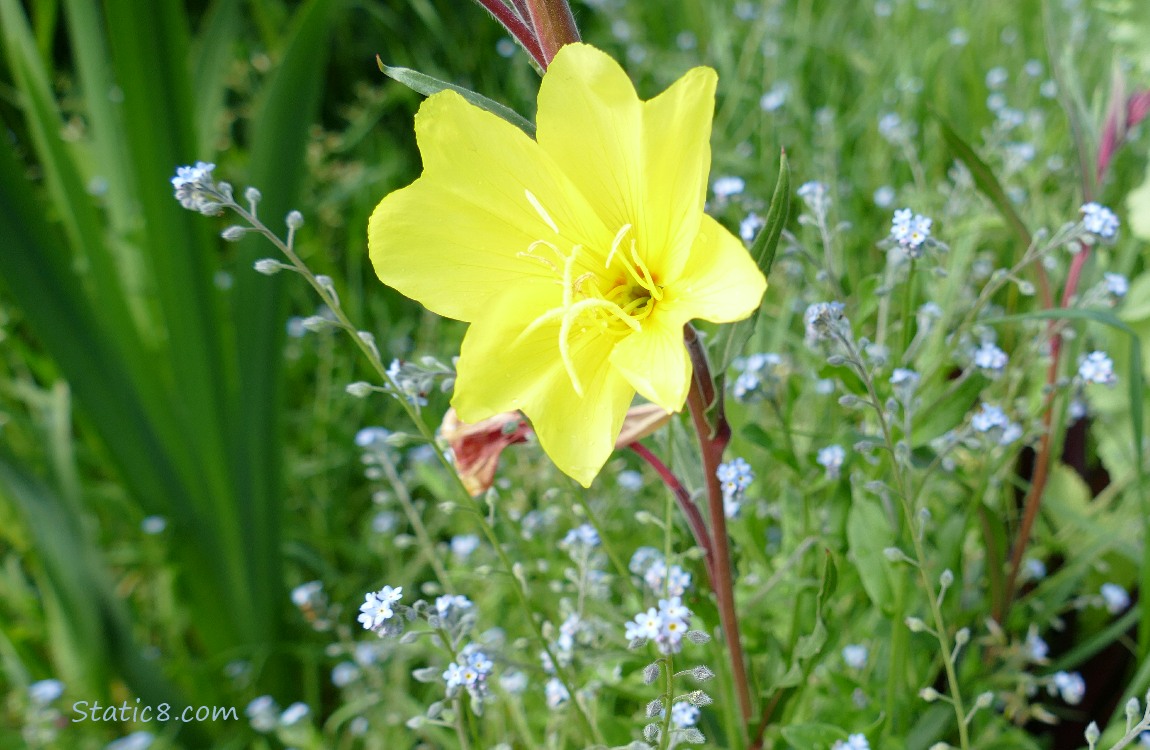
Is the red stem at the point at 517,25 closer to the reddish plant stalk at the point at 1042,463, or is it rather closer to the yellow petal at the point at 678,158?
the yellow petal at the point at 678,158

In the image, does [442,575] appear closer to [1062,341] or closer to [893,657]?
[893,657]

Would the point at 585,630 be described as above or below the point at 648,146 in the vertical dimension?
below

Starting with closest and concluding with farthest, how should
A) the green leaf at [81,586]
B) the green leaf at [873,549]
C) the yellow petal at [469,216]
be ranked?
the yellow petal at [469,216] < the green leaf at [873,549] < the green leaf at [81,586]

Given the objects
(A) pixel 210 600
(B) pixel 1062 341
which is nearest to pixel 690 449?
(B) pixel 1062 341

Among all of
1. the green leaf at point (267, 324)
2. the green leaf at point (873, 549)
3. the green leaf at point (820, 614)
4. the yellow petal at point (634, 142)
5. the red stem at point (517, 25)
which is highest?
the green leaf at point (267, 324)

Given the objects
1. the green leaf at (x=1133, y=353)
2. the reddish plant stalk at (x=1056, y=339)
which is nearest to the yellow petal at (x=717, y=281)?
the green leaf at (x=1133, y=353)

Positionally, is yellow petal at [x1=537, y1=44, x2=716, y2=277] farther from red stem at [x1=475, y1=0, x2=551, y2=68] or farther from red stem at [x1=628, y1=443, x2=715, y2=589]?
red stem at [x1=628, y1=443, x2=715, y2=589]

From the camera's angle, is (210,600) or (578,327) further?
(210,600)
